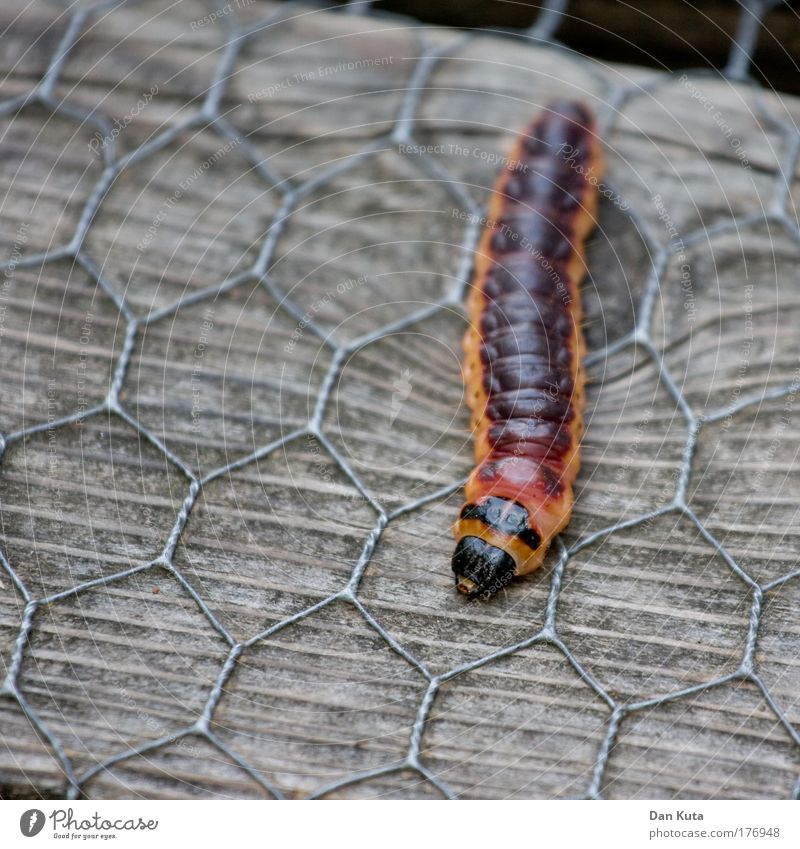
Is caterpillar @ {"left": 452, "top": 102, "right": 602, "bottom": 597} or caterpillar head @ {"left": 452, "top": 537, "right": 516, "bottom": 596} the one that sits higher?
caterpillar @ {"left": 452, "top": 102, "right": 602, "bottom": 597}

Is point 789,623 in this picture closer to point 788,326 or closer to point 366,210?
point 788,326

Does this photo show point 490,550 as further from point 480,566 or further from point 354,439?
point 354,439

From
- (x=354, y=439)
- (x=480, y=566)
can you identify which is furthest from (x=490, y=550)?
(x=354, y=439)

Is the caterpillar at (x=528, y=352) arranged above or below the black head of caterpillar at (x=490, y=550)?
above
